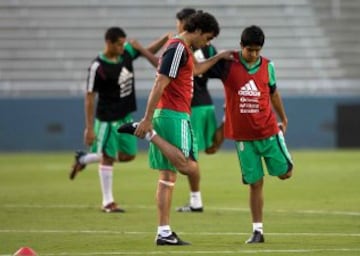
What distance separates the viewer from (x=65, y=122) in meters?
27.7

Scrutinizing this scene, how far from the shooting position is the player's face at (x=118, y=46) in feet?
48.0

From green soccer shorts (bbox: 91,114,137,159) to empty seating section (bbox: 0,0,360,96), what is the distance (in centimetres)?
1404

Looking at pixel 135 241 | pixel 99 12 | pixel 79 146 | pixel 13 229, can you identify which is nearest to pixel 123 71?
pixel 13 229

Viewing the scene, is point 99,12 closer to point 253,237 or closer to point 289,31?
point 289,31

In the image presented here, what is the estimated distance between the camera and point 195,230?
12016mm

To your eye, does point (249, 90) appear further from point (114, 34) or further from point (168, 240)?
point (114, 34)

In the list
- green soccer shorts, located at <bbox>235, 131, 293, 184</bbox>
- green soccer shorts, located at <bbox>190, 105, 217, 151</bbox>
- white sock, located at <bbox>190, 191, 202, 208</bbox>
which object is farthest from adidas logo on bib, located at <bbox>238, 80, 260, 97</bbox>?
green soccer shorts, located at <bbox>190, 105, 217, 151</bbox>

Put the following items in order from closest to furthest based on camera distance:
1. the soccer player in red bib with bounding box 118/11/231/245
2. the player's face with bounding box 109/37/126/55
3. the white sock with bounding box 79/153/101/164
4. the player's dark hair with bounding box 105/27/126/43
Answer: the soccer player in red bib with bounding box 118/11/231/245, the player's dark hair with bounding box 105/27/126/43, the player's face with bounding box 109/37/126/55, the white sock with bounding box 79/153/101/164

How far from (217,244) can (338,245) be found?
1082mm

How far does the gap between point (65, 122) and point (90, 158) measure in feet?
A: 39.7

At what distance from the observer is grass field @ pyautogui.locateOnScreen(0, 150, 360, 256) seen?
1042cm

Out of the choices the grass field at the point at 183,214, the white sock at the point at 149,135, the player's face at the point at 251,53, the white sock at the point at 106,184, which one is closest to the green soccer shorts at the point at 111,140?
the white sock at the point at 106,184

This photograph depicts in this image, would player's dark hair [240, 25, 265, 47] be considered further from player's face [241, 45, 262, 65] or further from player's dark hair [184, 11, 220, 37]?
player's dark hair [184, 11, 220, 37]

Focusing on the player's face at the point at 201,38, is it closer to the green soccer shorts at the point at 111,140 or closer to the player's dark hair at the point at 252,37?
the player's dark hair at the point at 252,37
